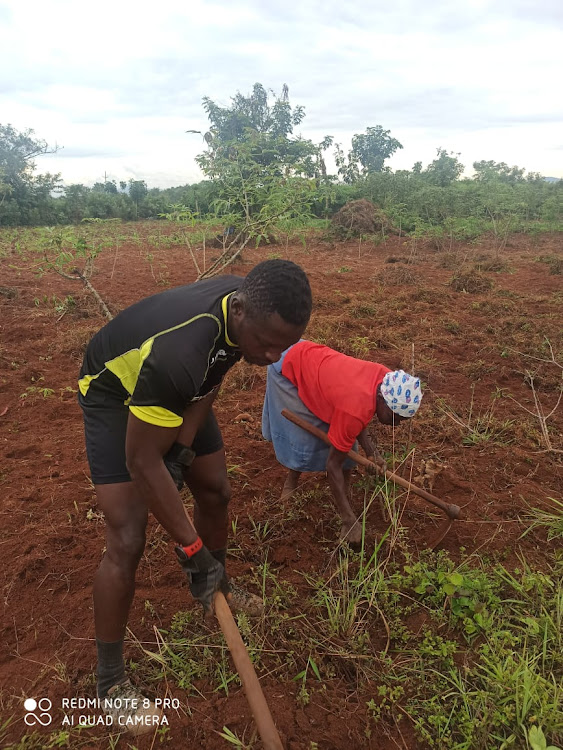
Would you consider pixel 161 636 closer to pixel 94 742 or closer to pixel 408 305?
pixel 94 742

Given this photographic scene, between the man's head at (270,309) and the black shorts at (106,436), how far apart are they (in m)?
0.51

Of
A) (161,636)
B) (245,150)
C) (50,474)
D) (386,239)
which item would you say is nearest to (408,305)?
(245,150)

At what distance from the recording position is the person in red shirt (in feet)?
7.21

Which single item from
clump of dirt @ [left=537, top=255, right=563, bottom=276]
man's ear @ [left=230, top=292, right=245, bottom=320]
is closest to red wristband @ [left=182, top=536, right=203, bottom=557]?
man's ear @ [left=230, top=292, right=245, bottom=320]

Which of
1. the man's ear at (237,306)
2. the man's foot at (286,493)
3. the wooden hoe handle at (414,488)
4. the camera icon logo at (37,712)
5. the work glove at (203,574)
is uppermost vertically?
the man's ear at (237,306)

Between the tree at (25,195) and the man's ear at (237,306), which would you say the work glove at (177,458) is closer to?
the man's ear at (237,306)

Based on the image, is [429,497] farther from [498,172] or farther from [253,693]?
[498,172]

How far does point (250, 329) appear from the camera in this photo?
1.30 m

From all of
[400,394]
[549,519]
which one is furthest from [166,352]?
[549,519]

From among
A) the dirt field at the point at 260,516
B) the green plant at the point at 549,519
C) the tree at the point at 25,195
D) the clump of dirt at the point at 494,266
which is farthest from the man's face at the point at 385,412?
the tree at the point at 25,195

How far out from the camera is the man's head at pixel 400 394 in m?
2.12

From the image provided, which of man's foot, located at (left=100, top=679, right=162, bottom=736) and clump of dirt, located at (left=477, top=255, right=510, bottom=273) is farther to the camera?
clump of dirt, located at (left=477, top=255, right=510, bottom=273)

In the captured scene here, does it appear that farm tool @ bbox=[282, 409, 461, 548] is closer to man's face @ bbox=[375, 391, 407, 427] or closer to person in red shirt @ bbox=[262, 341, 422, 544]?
person in red shirt @ bbox=[262, 341, 422, 544]

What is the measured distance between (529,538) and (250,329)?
1977 mm
